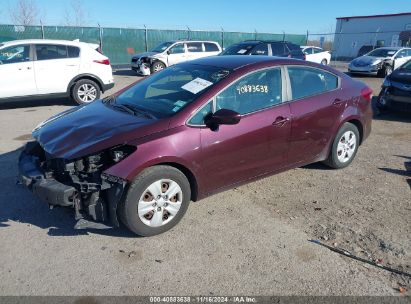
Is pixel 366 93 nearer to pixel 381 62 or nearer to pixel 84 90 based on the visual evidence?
pixel 84 90

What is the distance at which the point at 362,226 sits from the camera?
3.77m

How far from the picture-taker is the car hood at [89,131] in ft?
10.8

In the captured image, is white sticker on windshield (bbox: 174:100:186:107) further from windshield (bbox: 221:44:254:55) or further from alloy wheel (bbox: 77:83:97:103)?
windshield (bbox: 221:44:254:55)

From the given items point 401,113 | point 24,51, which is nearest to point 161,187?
point 24,51

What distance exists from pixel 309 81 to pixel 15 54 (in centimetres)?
727

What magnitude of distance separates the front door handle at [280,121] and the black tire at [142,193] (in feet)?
4.17

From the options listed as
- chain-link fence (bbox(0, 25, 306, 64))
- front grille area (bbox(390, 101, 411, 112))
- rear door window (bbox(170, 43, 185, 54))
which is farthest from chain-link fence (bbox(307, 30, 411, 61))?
front grille area (bbox(390, 101, 411, 112))

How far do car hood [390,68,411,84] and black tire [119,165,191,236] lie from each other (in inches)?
268

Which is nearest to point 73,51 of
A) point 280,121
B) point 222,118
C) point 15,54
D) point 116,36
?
point 15,54

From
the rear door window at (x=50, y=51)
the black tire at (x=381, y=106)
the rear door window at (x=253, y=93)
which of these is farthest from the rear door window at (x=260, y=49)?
the rear door window at (x=253, y=93)

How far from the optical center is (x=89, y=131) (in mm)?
3531

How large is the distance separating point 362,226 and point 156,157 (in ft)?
7.40

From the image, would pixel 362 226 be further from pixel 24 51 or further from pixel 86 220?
pixel 24 51

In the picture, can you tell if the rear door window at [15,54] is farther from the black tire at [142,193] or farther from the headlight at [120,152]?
the black tire at [142,193]
